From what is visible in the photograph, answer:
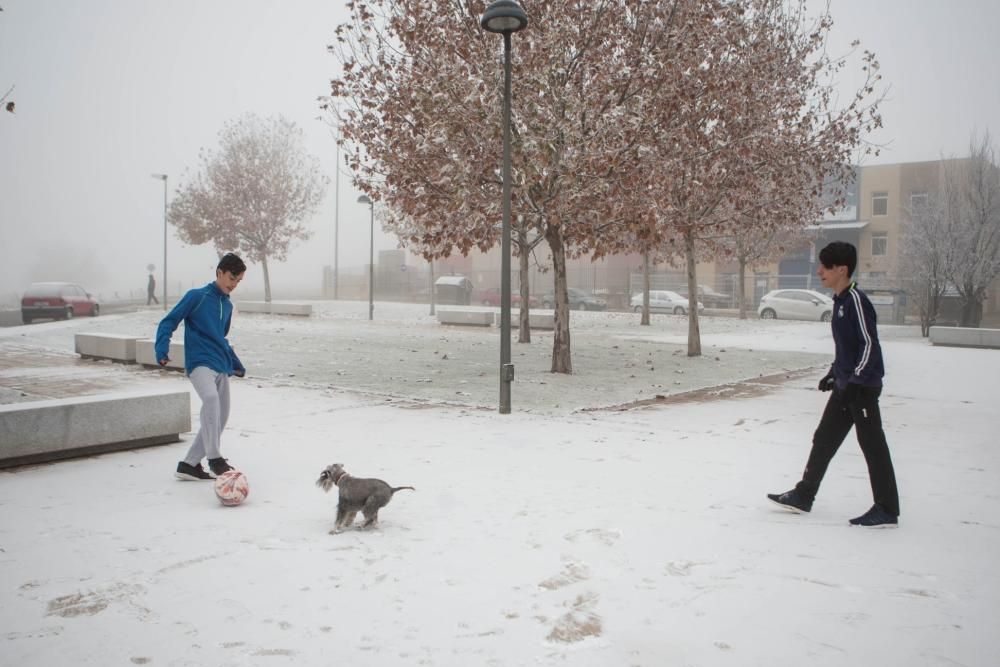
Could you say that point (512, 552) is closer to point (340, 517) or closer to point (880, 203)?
point (340, 517)

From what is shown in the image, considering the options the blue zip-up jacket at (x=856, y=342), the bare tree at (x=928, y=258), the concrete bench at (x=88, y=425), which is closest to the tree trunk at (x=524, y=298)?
the concrete bench at (x=88, y=425)

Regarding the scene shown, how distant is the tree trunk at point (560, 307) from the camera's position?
1266 centimetres

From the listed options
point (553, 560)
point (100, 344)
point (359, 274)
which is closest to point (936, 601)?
point (553, 560)

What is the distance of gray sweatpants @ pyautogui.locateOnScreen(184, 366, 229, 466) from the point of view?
5648 millimetres

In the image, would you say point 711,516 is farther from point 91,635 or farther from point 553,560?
point 91,635

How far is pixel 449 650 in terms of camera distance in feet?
10.3

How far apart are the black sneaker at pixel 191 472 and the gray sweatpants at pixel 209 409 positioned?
0.11ft

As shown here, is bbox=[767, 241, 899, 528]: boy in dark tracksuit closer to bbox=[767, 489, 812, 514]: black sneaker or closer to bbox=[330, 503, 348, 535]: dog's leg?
bbox=[767, 489, 812, 514]: black sneaker

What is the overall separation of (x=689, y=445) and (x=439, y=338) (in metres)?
14.4

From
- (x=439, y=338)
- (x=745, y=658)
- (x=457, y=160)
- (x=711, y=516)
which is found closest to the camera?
(x=745, y=658)

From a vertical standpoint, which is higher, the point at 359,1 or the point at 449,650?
the point at 359,1

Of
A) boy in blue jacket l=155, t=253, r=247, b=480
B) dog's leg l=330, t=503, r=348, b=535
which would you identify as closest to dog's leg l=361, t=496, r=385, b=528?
dog's leg l=330, t=503, r=348, b=535

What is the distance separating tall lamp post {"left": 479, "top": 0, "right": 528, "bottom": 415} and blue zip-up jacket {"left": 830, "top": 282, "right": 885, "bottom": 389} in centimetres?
468

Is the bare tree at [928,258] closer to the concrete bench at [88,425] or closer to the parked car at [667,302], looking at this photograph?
the parked car at [667,302]
